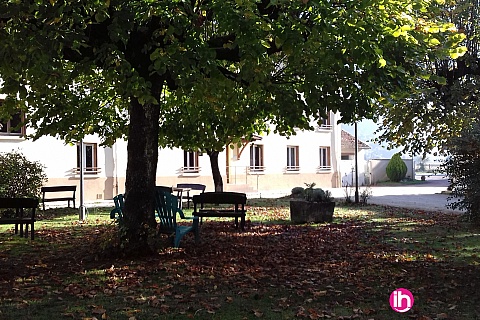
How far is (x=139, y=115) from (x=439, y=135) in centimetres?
1121

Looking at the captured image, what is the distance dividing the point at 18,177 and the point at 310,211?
31.7 ft

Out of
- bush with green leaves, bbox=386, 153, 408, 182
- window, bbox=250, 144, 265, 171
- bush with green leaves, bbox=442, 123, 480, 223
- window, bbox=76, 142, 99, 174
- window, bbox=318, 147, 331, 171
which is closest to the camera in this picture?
bush with green leaves, bbox=442, 123, 480, 223

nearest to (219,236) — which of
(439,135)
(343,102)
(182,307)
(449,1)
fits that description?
(343,102)

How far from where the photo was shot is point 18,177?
57.2 ft

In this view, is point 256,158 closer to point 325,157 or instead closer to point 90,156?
point 325,157

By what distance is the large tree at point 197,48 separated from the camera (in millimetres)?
6785

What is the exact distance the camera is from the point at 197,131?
13.1 meters

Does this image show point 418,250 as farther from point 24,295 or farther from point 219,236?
point 24,295

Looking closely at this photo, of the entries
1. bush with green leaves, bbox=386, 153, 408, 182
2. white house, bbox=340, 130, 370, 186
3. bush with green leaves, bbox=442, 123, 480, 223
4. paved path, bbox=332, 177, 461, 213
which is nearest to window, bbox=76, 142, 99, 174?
paved path, bbox=332, 177, 461, 213

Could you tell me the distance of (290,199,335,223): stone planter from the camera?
14.8 metres

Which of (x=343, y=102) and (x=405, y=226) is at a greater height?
(x=343, y=102)

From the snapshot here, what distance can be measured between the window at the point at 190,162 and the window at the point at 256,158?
4.74m

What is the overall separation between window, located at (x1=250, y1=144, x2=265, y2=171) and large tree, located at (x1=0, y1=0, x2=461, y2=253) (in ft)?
83.6

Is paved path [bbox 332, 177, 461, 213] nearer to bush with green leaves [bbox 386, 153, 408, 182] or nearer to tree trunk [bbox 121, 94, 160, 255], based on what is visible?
tree trunk [bbox 121, 94, 160, 255]
